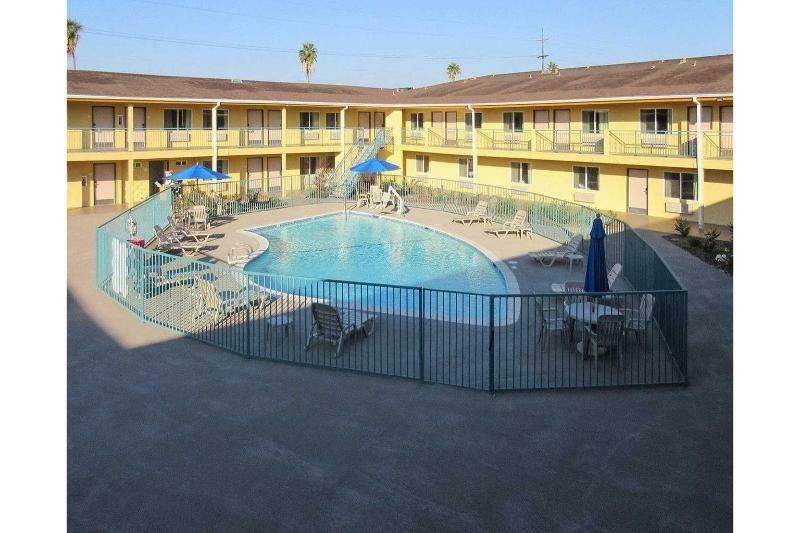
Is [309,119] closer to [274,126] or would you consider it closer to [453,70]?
[274,126]

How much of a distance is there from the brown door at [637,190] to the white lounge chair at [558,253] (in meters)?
11.2

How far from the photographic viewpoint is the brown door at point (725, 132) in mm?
26406

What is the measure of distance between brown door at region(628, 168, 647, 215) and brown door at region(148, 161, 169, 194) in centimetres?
2089

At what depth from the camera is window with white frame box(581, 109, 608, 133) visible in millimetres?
32562

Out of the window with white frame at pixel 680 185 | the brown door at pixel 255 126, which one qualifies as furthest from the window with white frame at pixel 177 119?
the window with white frame at pixel 680 185

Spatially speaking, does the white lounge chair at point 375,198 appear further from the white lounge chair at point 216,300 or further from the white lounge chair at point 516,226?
the white lounge chair at point 216,300

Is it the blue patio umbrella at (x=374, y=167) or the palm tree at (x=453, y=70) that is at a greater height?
the palm tree at (x=453, y=70)

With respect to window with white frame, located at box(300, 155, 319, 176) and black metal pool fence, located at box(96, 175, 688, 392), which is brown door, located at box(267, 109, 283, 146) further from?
black metal pool fence, located at box(96, 175, 688, 392)

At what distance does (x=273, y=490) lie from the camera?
779cm

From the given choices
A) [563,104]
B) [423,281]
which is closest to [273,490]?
[423,281]

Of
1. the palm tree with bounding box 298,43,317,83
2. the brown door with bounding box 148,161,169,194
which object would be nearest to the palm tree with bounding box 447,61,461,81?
the palm tree with bounding box 298,43,317,83

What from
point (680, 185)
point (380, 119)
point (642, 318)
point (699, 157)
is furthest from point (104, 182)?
point (642, 318)

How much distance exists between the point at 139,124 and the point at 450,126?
53.3ft

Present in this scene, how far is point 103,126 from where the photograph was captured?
33.1m
